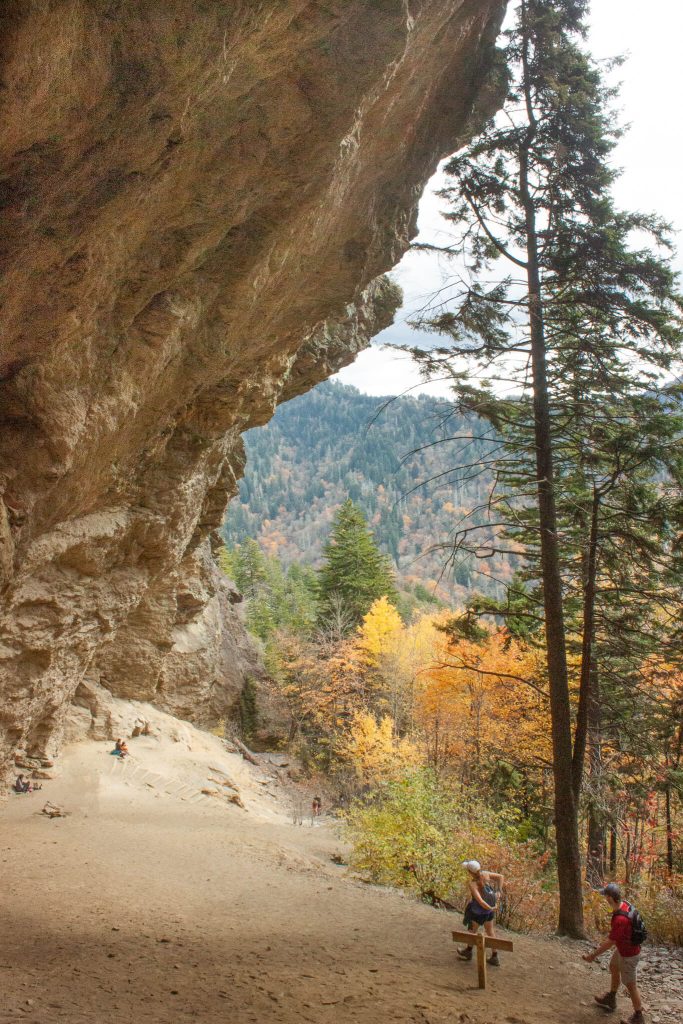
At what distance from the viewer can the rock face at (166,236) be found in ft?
16.0

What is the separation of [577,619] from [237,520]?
513ft

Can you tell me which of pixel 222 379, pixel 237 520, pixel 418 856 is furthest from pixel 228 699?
pixel 237 520

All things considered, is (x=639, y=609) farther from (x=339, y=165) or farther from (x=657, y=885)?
(x=339, y=165)

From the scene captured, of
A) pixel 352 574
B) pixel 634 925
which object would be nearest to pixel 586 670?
pixel 634 925

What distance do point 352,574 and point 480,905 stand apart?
28199 millimetres

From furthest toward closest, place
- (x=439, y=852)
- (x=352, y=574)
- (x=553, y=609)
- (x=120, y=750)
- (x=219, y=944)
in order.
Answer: (x=352, y=574) < (x=120, y=750) < (x=439, y=852) < (x=553, y=609) < (x=219, y=944)

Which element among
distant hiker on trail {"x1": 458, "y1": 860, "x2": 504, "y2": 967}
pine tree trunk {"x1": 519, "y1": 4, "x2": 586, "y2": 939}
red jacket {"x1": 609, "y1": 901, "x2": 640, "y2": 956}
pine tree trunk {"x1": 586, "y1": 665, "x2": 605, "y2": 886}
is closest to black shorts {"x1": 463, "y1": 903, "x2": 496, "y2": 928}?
distant hiker on trail {"x1": 458, "y1": 860, "x2": 504, "y2": 967}

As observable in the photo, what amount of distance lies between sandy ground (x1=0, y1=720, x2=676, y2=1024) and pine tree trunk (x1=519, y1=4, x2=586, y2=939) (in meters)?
0.75

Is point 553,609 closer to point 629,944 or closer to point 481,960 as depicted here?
point 629,944

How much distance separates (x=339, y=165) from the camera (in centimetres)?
772

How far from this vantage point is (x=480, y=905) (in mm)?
6957

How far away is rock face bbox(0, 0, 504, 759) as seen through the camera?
4887 mm

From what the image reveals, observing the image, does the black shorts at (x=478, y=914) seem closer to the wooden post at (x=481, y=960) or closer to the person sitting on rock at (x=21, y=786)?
the wooden post at (x=481, y=960)

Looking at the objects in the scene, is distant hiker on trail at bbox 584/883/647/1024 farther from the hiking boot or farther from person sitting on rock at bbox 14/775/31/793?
person sitting on rock at bbox 14/775/31/793
